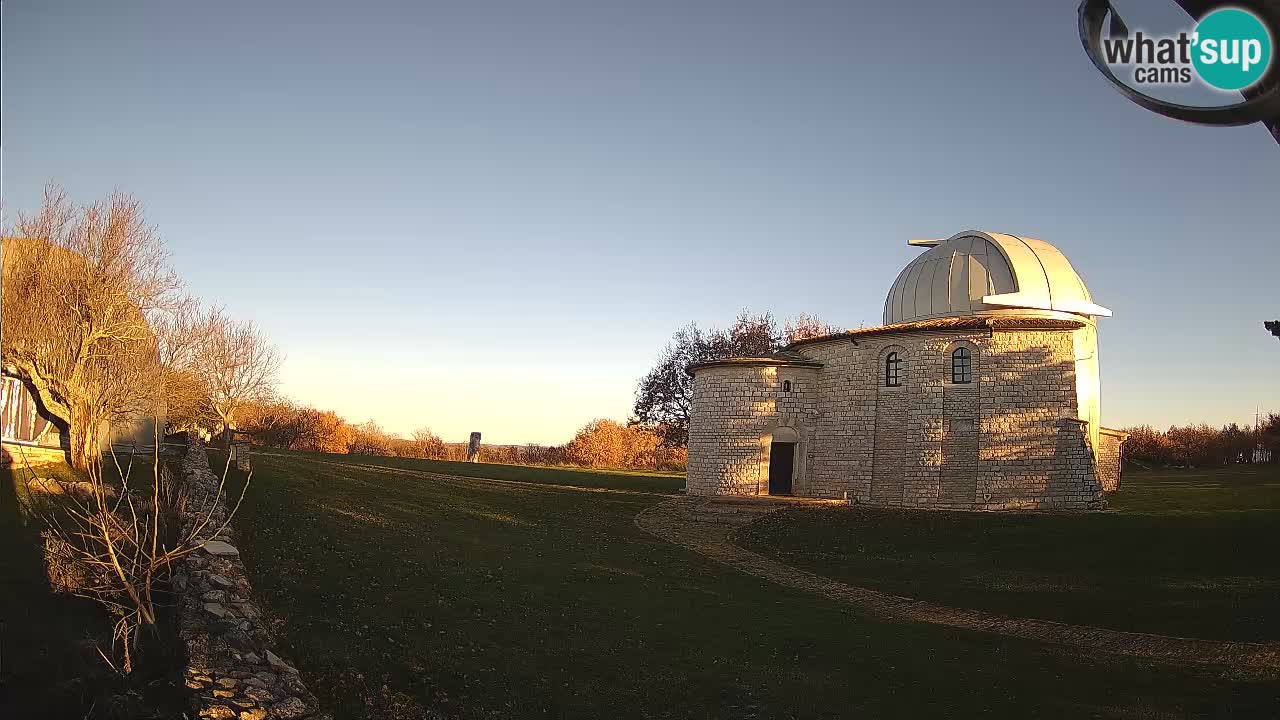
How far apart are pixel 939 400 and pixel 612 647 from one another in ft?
58.9

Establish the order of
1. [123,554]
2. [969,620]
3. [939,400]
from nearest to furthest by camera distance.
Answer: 1. [123,554]
2. [969,620]
3. [939,400]

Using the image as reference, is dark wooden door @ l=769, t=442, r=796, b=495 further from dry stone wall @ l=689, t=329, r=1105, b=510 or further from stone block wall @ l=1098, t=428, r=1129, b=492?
stone block wall @ l=1098, t=428, r=1129, b=492

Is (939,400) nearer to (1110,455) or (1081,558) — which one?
(1081,558)

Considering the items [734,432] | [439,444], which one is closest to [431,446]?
[439,444]

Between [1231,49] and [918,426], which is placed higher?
[1231,49]

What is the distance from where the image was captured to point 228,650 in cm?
738

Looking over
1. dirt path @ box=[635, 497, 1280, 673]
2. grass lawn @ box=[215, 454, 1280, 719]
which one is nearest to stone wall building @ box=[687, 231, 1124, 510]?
dirt path @ box=[635, 497, 1280, 673]

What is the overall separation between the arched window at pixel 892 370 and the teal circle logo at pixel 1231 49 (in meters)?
23.2

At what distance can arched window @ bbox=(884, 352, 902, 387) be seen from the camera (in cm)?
2556

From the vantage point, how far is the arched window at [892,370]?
83.9 ft

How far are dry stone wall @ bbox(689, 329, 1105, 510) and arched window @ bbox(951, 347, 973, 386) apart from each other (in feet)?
0.58

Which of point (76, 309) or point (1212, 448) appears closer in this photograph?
point (76, 309)

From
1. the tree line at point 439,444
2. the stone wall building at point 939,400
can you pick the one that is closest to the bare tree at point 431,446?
the tree line at point 439,444

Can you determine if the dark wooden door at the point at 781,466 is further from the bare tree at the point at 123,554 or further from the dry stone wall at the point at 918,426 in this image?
the bare tree at the point at 123,554
